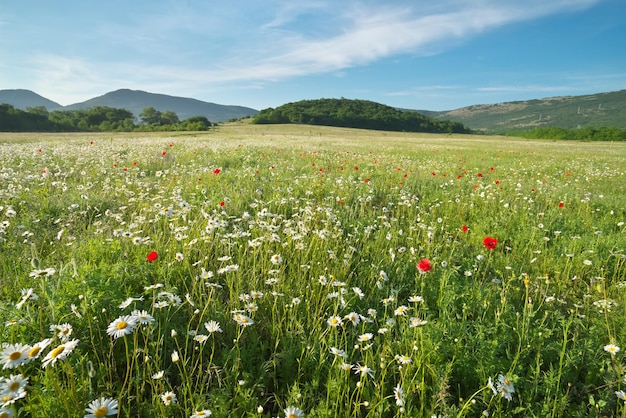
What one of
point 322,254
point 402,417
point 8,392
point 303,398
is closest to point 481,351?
point 402,417

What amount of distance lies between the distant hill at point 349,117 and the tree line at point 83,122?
27.4 metres

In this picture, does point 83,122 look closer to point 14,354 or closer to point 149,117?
point 149,117

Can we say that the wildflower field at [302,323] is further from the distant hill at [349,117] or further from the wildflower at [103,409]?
the distant hill at [349,117]

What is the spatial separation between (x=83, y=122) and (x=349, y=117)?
75.5 m

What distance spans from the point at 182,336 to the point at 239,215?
292 cm

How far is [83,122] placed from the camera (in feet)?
265

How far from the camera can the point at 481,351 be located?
2.30 m

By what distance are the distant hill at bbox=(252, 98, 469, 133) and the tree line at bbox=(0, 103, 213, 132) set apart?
2739cm

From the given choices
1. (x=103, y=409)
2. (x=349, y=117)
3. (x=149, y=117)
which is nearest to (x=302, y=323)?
(x=103, y=409)

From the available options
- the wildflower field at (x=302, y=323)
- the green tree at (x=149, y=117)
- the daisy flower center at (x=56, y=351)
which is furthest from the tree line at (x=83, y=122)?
the daisy flower center at (x=56, y=351)

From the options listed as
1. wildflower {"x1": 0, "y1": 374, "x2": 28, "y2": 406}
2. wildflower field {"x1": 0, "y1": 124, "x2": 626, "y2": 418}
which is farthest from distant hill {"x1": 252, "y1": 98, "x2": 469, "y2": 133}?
wildflower {"x1": 0, "y1": 374, "x2": 28, "y2": 406}

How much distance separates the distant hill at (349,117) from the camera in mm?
102188

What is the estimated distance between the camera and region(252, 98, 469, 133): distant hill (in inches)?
4023

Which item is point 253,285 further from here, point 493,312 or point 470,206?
point 470,206
